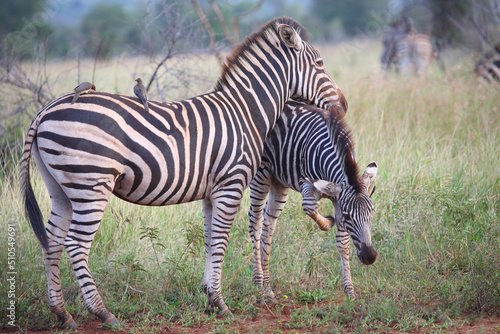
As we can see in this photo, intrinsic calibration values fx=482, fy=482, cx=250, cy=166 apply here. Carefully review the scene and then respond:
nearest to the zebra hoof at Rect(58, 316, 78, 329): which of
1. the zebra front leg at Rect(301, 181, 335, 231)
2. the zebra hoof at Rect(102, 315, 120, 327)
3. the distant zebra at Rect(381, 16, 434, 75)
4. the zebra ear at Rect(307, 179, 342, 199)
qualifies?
the zebra hoof at Rect(102, 315, 120, 327)

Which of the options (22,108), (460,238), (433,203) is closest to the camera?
(460,238)

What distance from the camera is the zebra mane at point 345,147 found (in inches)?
151

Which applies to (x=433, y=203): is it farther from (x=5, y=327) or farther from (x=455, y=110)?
(x=5, y=327)

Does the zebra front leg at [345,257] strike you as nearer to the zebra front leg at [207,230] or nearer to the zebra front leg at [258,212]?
the zebra front leg at [258,212]

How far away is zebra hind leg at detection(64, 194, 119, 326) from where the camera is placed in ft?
11.3

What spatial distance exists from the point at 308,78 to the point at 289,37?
40cm

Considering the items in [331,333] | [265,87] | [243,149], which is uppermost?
[265,87]

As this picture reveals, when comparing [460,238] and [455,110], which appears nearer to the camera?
[460,238]

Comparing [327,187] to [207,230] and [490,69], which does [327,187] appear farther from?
[490,69]

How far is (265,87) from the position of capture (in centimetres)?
423

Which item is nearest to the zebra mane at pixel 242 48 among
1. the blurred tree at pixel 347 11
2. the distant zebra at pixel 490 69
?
the distant zebra at pixel 490 69

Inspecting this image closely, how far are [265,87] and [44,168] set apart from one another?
6.30 ft

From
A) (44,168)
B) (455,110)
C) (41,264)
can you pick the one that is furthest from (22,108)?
(455,110)

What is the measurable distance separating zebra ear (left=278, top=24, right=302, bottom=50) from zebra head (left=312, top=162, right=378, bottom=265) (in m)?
1.30
